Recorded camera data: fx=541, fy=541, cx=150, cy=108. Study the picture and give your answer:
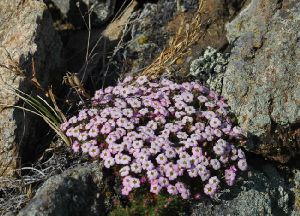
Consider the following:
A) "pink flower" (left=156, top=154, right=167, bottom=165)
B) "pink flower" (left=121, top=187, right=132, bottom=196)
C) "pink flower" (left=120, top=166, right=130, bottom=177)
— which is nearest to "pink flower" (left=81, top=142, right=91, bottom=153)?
"pink flower" (left=120, top=166, right=130, bottom=177)

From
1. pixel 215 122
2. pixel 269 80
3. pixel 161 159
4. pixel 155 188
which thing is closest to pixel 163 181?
pixel 155 188

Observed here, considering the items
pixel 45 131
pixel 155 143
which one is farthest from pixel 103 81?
pixel 155 143

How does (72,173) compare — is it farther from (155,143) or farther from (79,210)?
(155,143)

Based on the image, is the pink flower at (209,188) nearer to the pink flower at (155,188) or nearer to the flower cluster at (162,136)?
the flower cluster at (162,136)

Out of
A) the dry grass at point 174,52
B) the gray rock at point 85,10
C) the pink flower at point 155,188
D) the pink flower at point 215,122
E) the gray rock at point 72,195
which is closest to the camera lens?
the gray rock at point 72,195

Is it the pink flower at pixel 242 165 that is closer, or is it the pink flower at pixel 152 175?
the pink flower at pixel 152 175

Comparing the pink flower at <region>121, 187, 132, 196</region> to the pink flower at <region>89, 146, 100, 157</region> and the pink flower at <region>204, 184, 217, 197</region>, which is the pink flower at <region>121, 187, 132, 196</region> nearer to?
the pink flower at <region>89, 146, 100, 157</region>

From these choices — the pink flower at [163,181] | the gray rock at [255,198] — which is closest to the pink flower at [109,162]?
the pink flower at [163,181]
